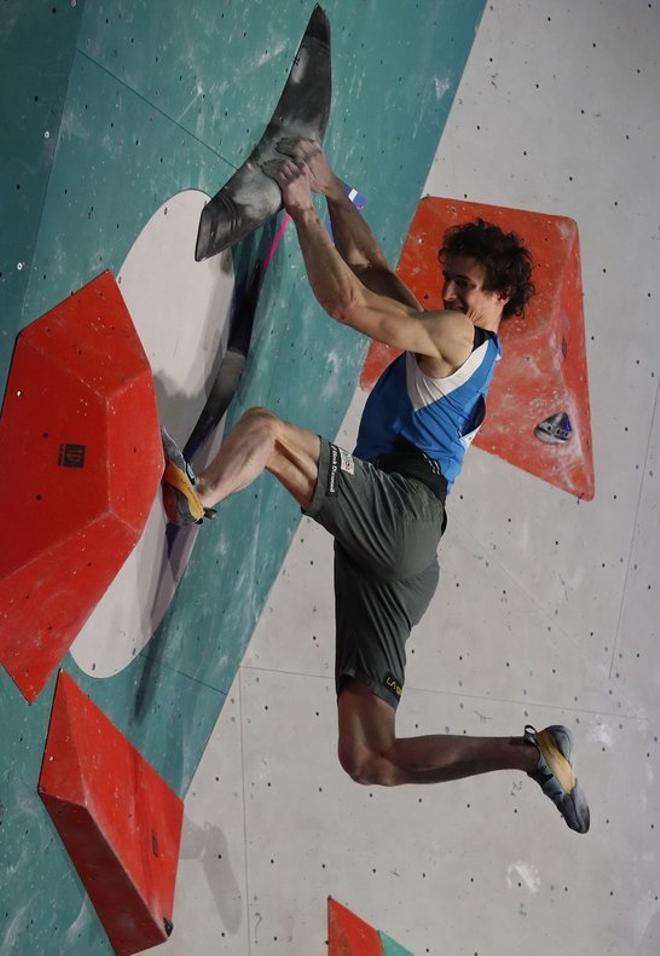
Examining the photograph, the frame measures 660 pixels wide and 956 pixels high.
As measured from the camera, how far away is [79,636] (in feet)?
7.66

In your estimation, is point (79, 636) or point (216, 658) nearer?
point (79, 636)

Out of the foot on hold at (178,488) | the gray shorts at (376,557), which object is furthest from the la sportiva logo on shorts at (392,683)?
the foot on hold at (178,488)

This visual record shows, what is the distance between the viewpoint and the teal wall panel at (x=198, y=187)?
1.81 meters

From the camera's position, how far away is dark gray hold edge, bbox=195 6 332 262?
94.7 inches

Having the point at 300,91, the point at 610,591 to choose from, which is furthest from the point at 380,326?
the point at 610,591

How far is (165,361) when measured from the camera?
2.39 m

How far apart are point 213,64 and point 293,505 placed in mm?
1549

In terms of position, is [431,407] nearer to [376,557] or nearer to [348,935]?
[376,557]

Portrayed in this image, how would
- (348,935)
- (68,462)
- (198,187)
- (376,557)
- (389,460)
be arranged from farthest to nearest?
(348,935) → (389,460) → (376,557) → (198,187) → (68,462)

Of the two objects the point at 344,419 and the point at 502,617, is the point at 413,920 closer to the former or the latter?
the point at 502,617

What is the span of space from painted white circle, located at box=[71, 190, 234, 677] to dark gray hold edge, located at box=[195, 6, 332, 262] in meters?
0.05

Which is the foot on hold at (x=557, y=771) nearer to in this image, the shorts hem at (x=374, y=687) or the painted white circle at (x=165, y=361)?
the shorts hem at (x=374, y=687)

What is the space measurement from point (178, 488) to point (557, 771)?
97cm

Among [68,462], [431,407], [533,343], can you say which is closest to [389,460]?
[431,407]
